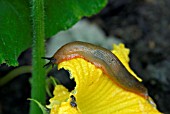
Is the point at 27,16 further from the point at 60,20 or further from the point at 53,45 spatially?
the point at 53,45

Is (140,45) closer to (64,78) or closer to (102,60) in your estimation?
(64,78)

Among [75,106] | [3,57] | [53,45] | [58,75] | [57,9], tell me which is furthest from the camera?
[53,45]

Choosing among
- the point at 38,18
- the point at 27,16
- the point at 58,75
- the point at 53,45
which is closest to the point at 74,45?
the point at 38,18

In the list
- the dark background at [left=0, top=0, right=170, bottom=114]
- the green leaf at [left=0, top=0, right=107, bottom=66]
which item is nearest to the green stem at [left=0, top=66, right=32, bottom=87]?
the dark background at [left=0, top=0, right=170, bottom=114]

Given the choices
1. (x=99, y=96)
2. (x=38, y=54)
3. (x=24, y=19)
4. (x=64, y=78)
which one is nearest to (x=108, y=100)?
(x=99, y=96)

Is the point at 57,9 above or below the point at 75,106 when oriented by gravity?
above

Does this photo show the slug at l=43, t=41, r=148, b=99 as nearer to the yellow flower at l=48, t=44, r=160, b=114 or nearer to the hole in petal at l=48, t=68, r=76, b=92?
the yellow flower at l=48, t=44, r=160, b=114
